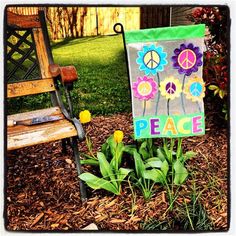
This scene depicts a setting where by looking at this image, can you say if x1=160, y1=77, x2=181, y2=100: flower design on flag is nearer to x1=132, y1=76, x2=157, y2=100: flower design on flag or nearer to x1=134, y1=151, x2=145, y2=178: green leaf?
x1=132, y1=76, x2=157, y2=100: flower design on flag

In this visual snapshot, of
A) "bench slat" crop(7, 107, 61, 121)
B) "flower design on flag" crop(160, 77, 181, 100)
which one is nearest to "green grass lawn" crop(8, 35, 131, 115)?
"bench slat" crop(7, 107, 61, 121)

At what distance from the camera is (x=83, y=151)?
2984mm

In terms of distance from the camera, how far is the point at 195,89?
2.75 m

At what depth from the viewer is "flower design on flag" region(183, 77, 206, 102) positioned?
275 centimetres

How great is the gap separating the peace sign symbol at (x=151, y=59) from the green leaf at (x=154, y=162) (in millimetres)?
587

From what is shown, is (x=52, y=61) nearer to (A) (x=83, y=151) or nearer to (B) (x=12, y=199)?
(A) (x=83, y=151)

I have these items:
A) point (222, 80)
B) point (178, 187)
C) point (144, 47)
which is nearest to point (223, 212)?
point (178, 187)

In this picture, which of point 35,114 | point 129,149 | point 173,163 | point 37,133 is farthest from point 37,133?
point 173,163

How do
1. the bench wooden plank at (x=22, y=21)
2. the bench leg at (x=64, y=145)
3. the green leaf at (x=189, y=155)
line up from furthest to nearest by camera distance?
the bench leg at (x=64, y=145)
the green leaf at (x=189, y=155)
the bench wooden plank at (x=22, y=21)

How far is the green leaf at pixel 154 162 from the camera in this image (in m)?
2.79

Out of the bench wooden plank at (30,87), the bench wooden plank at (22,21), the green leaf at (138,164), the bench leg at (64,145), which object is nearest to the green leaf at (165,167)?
the green leaf at (138,164)

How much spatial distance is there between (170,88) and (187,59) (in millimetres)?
206

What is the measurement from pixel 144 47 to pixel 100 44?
0.33 m

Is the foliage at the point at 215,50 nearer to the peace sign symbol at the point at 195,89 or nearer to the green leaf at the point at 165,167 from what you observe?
the peace sign symbol at the point at 195,89
